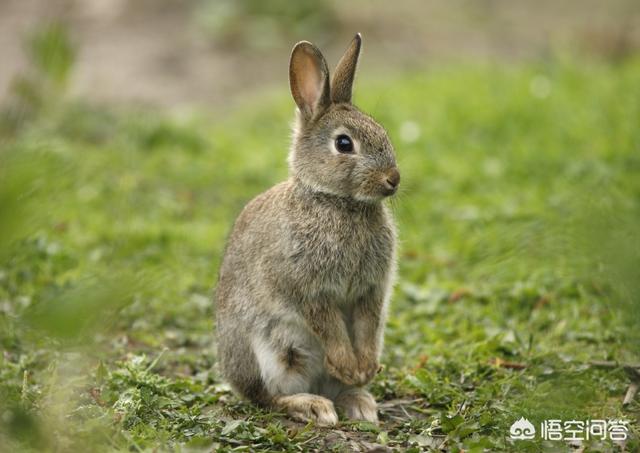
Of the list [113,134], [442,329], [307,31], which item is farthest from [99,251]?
[307,31]

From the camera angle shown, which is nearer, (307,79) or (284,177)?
(307,79)

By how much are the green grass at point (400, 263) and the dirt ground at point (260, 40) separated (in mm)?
1278

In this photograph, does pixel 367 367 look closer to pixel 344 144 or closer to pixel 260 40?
pixel 344 144

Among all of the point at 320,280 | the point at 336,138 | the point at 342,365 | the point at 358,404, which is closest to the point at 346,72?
the point at 336,138

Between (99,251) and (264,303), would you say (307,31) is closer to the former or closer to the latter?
(99,251)

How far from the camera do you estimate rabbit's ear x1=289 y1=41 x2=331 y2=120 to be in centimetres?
435

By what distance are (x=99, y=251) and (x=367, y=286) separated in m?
2.80

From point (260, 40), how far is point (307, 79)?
9043mm

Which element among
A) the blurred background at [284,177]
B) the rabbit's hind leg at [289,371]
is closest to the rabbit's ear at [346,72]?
the blurred background at [284,177]

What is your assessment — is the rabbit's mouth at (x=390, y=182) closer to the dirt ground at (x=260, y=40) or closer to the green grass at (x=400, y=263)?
the green grass at (x=400, y=263)

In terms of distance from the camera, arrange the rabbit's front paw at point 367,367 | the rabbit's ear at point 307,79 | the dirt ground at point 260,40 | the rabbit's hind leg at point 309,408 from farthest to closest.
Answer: the dirt ground at point 260,40 → the rabbit's ear at point 307,79 → the rabbit's front paw at point 367,367 → the rabbit's hind leg at point 309,408

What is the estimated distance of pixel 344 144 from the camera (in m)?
4.15

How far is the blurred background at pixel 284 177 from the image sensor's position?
2113 millimetres

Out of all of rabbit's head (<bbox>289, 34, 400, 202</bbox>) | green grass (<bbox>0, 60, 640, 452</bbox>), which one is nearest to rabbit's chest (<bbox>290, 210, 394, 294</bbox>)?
rabbit's head (<bbox>289, 34, 400, 202</bbox>)
